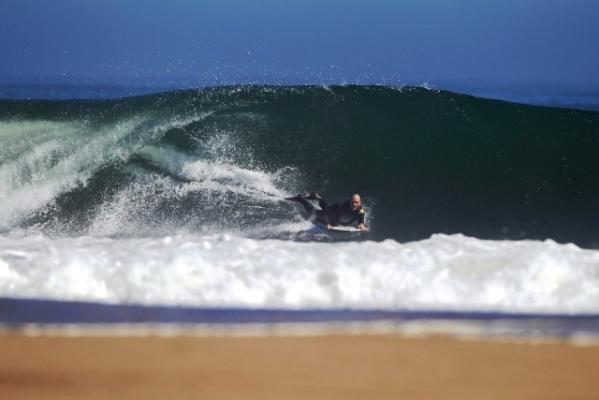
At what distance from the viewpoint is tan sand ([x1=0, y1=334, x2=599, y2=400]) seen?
5.14 feet

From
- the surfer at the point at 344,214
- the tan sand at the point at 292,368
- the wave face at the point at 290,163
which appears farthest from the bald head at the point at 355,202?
the tan sand at the point at 292,368

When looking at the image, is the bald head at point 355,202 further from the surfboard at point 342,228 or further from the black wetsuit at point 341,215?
the surfboard at point 342,228

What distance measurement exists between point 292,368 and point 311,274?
72 centimetres

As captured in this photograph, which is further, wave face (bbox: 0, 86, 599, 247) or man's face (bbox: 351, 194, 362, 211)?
wave face (bbox: 0, 86, 599, 247)

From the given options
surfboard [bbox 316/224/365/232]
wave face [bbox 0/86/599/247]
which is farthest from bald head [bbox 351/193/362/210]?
wave face [bbox 0/86/599/247]

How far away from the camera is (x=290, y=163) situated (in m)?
5.80

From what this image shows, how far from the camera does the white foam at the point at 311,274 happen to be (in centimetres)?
223

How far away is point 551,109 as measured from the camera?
23.7 ft

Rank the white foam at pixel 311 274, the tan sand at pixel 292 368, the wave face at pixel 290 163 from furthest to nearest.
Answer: the wave face at pixel 290 163 < the white foam at pixel 311 274 < the tan sand at pixel 292 368

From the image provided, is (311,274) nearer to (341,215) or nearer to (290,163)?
(341,215)

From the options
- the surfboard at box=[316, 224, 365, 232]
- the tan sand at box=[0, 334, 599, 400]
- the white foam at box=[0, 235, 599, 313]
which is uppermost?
the white foam at box=[0, 235, 599, 313]

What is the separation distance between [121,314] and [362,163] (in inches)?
164

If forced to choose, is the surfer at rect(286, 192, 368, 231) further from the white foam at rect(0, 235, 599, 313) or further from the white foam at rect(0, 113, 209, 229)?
the white foam at rect(0, 113, 209, 229)

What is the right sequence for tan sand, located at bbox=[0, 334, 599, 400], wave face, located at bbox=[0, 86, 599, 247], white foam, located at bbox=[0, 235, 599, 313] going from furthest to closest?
1. wave face, located at bbox=[0, 86, 599, 247]
2. white foam, located at bbox=[0, 235, 599, 313]
3. tan sand, located at bbox=[0, 334, 599, 400]
